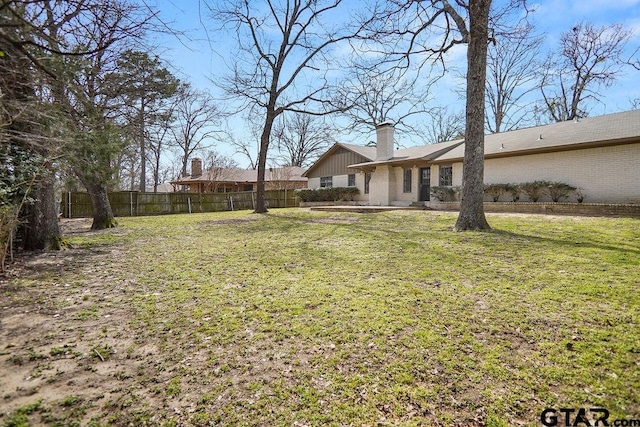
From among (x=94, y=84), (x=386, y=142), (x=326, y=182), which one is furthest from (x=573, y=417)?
(x=326, y=182)

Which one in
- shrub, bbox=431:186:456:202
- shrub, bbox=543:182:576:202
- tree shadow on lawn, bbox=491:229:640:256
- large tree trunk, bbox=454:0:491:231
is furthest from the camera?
shrub, bbox=431:186:456:202

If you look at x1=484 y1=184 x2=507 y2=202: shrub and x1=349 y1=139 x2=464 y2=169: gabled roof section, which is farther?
x1=349 y1=139 x2=464 y2=169: gabled roof section

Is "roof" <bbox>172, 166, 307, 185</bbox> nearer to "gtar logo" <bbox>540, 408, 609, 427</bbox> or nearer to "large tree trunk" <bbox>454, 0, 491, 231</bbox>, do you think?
"large tree trunk" <bbox>454, 0, 491, 231</bbox>

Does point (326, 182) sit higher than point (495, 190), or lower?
higher

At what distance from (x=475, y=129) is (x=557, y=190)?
6.70 m

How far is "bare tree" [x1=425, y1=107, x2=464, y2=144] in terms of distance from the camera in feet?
99.6

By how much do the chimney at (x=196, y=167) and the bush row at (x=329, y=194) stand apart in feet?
46.3

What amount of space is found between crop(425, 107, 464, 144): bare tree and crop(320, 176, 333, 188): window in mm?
13936

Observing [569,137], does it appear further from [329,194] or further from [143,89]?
[143,89]

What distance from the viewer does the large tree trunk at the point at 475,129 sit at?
784cm

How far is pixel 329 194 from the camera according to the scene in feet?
71.3

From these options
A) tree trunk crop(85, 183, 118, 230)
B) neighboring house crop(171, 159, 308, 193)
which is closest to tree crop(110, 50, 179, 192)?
tree trunk crop(85, 183, 118, 230)

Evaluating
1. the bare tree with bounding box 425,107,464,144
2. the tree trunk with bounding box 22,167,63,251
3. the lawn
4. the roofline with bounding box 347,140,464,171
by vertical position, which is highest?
the bare tree with bounding box 425,107,464,144

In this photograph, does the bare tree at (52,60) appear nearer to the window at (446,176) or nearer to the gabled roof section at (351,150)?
the window at (446,176)
